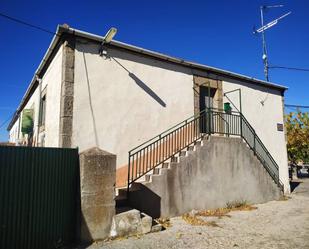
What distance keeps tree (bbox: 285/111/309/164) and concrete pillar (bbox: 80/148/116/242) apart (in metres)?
20.2

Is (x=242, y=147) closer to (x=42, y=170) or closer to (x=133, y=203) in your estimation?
(x=133, y=203)

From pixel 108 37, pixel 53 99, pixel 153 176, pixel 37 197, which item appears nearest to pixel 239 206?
pixel 153 176

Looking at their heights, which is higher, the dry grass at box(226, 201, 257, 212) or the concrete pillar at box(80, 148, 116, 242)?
the concrete pillar at box(80, 148, 116, 242)

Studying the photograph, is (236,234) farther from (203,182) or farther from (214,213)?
(203,182)

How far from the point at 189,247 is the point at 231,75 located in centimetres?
803

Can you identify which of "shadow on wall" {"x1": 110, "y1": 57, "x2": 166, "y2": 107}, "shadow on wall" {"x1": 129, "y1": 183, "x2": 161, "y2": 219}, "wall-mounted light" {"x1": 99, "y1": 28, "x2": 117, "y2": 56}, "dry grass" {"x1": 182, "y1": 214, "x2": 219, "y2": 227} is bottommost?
"dry grass" {"x1": 182, "y1": 214, "x2": 219, "y2": 227}

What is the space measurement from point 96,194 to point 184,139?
472cm

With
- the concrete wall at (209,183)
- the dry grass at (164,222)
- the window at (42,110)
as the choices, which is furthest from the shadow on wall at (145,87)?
the dry grass at (164,222)

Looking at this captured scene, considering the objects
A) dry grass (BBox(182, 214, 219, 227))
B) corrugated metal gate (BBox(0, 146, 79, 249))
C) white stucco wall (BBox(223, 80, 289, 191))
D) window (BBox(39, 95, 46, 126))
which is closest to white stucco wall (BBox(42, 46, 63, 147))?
window (BBox(39, 95, 46, 126))

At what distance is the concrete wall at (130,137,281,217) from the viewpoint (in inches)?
257

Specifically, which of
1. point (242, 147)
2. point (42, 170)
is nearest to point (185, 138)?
point (242, 147)

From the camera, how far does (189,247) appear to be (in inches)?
183

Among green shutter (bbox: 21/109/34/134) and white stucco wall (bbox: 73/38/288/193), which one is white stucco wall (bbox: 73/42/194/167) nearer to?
white stucco wall (bbox: 73/38/288/193)

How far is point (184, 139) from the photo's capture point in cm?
898
